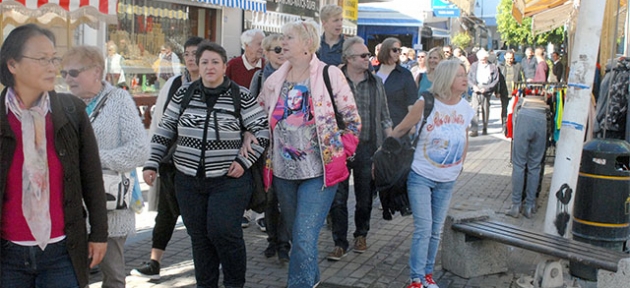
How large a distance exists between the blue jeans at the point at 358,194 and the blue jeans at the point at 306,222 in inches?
50.6

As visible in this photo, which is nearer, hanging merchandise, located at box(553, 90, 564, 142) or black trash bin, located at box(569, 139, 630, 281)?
black trash bin, located at box(569, 139, 630, 281)

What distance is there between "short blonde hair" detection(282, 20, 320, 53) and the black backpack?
A: 994 mm

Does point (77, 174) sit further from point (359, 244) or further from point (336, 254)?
point (359, 244)

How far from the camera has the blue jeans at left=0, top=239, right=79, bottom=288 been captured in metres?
2.94

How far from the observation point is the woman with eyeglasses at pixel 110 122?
13.0 ft

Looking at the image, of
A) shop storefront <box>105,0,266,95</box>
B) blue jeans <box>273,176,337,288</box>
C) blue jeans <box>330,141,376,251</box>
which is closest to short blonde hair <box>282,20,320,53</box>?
blue jeans <box>273,176,337,288</box>

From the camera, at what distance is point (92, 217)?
3197 millimetres

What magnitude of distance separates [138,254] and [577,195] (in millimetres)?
4073

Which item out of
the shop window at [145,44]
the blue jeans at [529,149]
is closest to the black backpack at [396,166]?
the blue jeans at [529,149]

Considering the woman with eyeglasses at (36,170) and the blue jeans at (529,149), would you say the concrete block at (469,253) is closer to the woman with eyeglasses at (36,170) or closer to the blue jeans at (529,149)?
the blue jeans at (529,149)

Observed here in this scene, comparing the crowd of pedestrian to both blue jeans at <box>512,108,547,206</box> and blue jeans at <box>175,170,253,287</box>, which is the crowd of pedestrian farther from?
blue jeans at <box>512,108,547,206</box>

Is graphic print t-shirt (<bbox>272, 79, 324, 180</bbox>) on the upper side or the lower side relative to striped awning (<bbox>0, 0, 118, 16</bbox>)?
lower

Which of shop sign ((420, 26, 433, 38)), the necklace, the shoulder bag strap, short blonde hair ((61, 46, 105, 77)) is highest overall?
shop sign ((420, 26, 433, 38))

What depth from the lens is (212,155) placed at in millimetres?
4594
